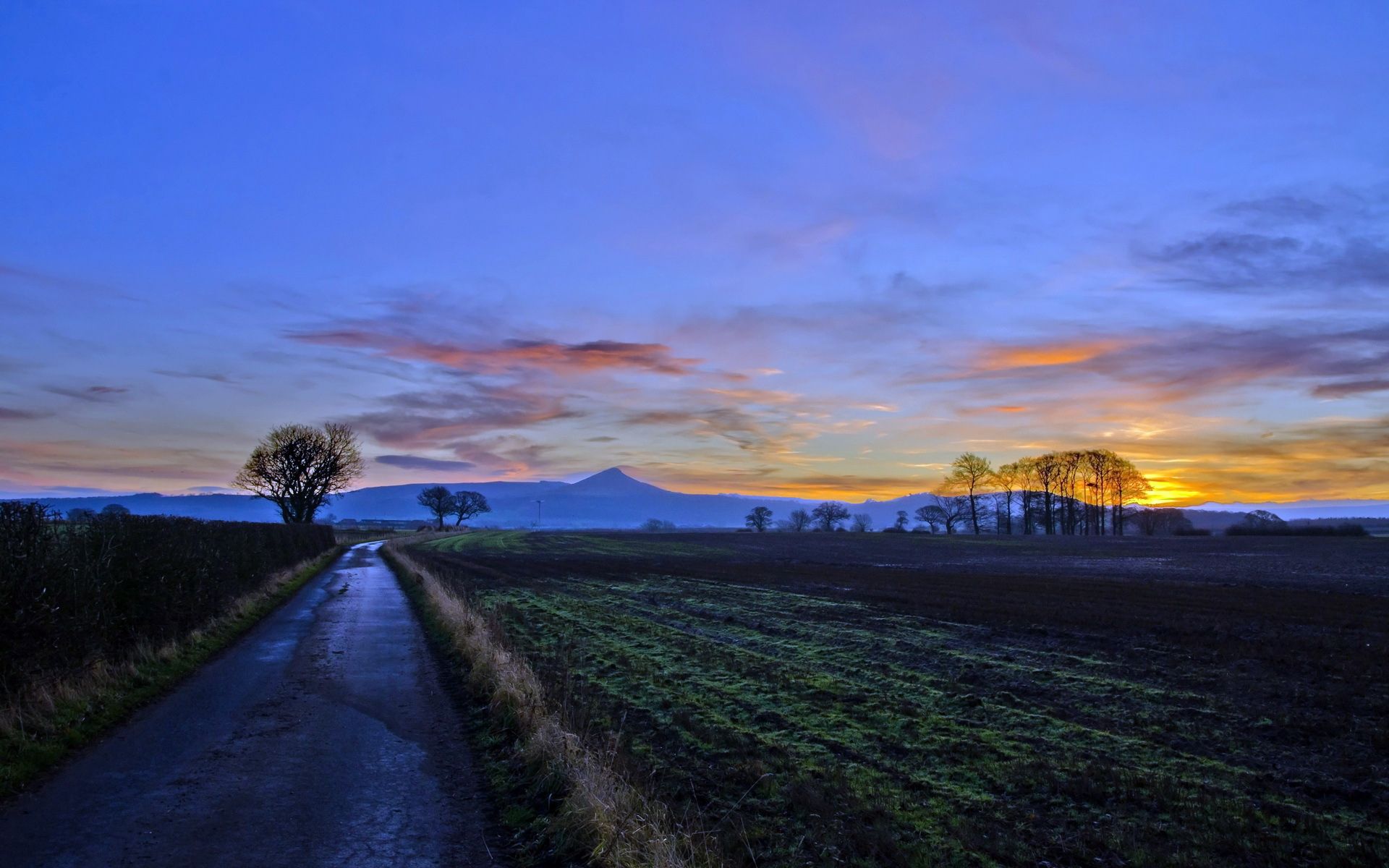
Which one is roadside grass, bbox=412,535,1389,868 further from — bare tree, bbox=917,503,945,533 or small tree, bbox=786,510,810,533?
small tree, bbox=786,510,810,533

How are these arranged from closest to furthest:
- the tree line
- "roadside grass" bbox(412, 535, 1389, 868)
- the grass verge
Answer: the grass verge, "roadside grass" bbox(412, 535, 1389, 868), the tree line

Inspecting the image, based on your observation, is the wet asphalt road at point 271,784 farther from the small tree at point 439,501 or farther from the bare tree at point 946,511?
the small tree at point 439,501

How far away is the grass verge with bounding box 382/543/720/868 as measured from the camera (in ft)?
18.0

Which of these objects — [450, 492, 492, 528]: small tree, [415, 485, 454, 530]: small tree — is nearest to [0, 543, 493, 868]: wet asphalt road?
[415, 485, 454, 530]: small tree

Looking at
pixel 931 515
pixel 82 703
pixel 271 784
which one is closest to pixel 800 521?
pixel 931 515

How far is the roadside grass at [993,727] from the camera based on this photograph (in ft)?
22.0

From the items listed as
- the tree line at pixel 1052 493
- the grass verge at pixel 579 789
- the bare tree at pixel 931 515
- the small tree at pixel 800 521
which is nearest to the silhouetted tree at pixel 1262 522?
the tree line at pixel 1052 493

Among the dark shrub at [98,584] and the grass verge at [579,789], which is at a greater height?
the dark shrub at [98,584]


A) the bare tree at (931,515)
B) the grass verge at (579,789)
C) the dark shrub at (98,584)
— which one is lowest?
the grass verge at (579,789)

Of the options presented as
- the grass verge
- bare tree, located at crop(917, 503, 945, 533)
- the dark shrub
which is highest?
bare tree, located at crop(917, 503, 945, 533)

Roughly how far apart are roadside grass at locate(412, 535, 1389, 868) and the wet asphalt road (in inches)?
69.0

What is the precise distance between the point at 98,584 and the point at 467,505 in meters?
169

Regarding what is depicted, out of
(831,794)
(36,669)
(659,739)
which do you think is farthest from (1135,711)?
(36,669)

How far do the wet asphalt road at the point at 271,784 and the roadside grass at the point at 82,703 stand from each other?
11.6 inches
